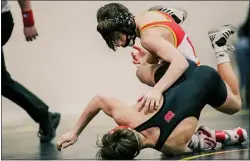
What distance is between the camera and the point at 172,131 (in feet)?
7.28

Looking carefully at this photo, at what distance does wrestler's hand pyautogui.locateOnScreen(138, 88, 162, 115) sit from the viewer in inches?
80.4

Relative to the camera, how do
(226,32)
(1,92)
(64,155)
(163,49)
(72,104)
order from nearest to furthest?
1. (163,49)
2. (64,155)
3. (226,32)
4. (1,92)
5. (72,104)

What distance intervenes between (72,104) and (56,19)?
2.11 ft

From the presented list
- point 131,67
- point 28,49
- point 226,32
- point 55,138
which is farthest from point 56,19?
point 226,32

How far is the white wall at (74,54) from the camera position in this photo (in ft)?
15.3

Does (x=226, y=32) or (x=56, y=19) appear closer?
(x=226, y=32)

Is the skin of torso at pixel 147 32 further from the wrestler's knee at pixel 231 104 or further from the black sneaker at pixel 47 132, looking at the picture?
the black sneaker at pixel 47 132

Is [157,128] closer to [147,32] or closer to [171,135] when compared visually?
[171,135]

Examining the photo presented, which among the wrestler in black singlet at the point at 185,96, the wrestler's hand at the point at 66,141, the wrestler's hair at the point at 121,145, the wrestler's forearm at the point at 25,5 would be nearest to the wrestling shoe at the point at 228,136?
the wrestler in black singlet at the point at 185,96

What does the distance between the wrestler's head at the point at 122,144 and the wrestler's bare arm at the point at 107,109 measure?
67mm

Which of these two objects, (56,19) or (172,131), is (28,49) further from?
(172,131)

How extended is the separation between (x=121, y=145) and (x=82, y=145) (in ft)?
1.76

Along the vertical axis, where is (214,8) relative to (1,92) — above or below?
below

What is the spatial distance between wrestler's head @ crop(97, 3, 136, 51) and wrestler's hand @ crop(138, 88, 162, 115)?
264 mm
